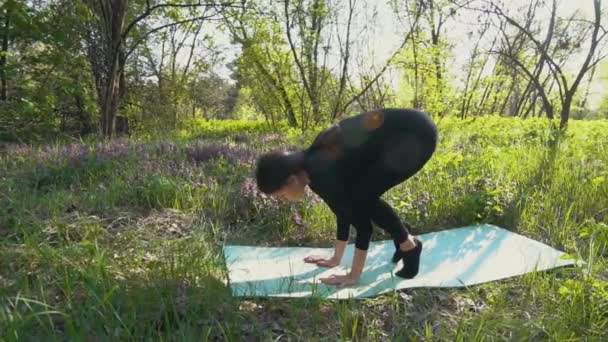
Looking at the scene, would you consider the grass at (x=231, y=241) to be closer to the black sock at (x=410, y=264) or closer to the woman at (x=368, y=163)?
the black sock at (x=410, y=264)

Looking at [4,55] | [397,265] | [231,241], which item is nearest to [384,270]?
[397,265]

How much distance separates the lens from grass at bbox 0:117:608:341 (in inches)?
65.3

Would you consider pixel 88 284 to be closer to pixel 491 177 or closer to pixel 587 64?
pixel 491 177

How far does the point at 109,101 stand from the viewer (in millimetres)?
7746

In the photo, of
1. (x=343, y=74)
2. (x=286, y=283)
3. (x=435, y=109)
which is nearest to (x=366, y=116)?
(x=286, y=283)

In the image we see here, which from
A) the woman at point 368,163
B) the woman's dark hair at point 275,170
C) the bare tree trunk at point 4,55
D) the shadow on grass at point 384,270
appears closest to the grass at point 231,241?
the shadow on grass at point 384,270

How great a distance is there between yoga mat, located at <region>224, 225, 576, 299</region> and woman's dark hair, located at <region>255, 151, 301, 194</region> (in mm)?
547

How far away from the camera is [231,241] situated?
2980 millimetres

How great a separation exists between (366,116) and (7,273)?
207 centimetres

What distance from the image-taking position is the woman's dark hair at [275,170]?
6.38 feet

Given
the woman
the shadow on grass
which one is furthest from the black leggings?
the shadow on grass

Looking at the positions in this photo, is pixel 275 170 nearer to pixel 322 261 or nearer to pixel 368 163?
pixel 368 163

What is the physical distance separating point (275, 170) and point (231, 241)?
4.05ft

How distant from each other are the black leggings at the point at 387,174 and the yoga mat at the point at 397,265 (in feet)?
0.97
